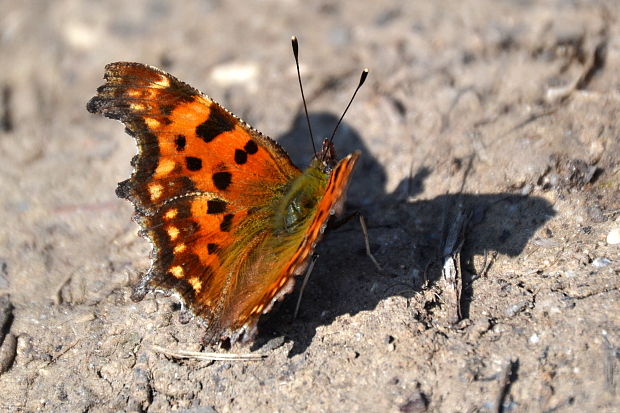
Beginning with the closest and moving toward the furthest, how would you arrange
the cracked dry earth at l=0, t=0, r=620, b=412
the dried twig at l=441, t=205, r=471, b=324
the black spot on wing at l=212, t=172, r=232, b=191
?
the cracked dry earth at l=0, t=0, r=620, b=412 < the dried twig at l=441, t=205, r=471, b=324 < the black spot on wing at l=212, t=172, r=232, b=191

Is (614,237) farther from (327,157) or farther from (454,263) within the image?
(327,157)

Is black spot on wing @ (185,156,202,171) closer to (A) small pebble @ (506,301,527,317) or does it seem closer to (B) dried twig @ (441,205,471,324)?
(B) dried twig @ (441,205,471,324)

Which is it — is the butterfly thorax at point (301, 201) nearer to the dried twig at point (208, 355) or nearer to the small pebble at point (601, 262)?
the dried twig at point (208, 355)

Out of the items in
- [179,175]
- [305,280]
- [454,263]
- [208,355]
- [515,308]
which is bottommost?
[208,355]

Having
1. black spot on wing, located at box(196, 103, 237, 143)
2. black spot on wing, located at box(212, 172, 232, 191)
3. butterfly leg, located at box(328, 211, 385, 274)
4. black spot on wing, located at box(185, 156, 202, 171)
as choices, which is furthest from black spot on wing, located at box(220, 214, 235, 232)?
butterfly leg, located at box(328, 211, 385, 274)

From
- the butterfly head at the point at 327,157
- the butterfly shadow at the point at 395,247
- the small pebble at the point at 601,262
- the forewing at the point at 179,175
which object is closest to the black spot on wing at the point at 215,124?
the forewing at the point at 179,175

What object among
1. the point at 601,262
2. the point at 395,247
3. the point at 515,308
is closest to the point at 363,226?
the point at 395,247
